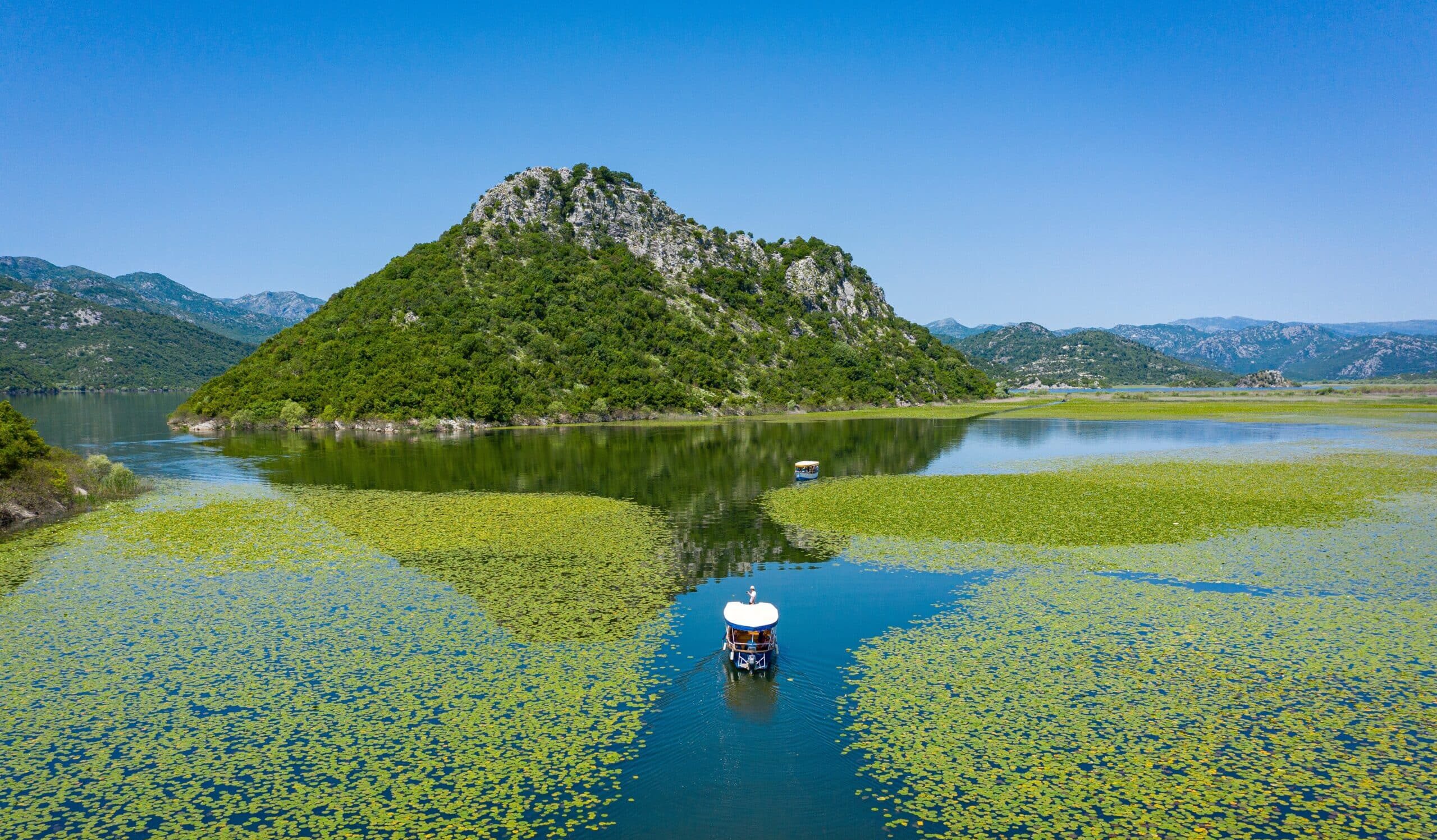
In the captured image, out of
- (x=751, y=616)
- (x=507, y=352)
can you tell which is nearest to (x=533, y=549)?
(x=751, y=616)

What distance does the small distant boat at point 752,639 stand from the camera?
22.4 m

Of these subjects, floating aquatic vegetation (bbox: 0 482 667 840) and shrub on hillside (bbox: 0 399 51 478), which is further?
shrub on hillside (bbox: 0 399 51 478)

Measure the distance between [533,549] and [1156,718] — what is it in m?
29.3

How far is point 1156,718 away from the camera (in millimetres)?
19375

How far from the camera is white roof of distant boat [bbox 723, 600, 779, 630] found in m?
22.4

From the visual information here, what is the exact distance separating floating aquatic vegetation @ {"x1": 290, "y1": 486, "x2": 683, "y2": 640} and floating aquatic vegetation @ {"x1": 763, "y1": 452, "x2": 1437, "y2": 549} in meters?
11.5

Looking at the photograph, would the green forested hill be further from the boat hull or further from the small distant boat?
the boat hull

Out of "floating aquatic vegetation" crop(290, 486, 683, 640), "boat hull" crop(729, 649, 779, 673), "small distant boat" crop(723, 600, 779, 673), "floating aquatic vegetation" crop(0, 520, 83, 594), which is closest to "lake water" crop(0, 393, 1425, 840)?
"boat hull" crop(729, 649, 779, 673)

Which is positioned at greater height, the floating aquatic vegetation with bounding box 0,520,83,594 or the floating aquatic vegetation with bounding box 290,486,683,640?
the floating aquatic vegetation with bounding box 0,520,83,594

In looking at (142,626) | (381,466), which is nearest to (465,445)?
(381,466)

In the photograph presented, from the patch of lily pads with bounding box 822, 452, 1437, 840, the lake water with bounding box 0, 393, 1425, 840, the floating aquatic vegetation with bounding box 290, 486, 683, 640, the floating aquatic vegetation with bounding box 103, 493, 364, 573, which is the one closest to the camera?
the patch of lily pads with bounding box 822, 452, 1437, 840

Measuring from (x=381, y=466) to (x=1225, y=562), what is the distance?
7250 cm

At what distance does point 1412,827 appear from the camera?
14.5 m

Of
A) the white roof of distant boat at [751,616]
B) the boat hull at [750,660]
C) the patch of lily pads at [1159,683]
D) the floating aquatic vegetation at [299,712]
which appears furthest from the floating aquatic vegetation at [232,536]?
the patch of lily pads at [1159,683]
